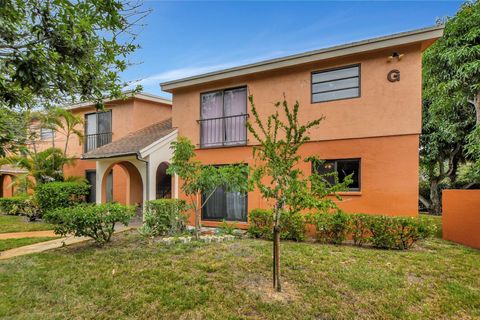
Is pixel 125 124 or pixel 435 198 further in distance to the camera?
pixel 435 198

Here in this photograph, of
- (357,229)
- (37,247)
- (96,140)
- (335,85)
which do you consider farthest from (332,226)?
(96,140)

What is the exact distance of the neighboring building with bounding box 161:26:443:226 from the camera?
9242mm

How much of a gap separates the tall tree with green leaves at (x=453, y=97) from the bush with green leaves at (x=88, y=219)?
1324 cm

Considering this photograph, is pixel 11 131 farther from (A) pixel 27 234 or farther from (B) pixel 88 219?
(A) pixel 27 234

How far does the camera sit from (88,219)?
813cm

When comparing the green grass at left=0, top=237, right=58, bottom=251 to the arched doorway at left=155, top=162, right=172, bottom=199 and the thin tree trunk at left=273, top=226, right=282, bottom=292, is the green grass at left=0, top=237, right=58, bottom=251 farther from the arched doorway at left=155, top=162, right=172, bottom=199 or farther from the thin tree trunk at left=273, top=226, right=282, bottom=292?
the thin tree trunk at left=273, top=226, right=282, bottom=292

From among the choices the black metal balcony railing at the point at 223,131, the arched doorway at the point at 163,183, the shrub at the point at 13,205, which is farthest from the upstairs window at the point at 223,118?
the shrub at the point at 13,205

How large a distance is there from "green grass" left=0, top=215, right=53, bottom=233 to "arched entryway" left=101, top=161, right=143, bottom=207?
9.84ft

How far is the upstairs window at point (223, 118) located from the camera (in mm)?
12250

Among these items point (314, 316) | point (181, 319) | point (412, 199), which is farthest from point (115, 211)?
point (412, 199)

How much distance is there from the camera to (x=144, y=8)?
5.91 metres

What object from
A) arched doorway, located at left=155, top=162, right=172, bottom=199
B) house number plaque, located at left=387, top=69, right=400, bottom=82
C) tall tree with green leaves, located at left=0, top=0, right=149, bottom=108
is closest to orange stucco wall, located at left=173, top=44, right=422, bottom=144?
house number plaque, located at left=387, top=69, right=400, bottom=82

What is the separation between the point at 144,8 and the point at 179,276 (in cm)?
593

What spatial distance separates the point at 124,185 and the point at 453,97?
738 inches
